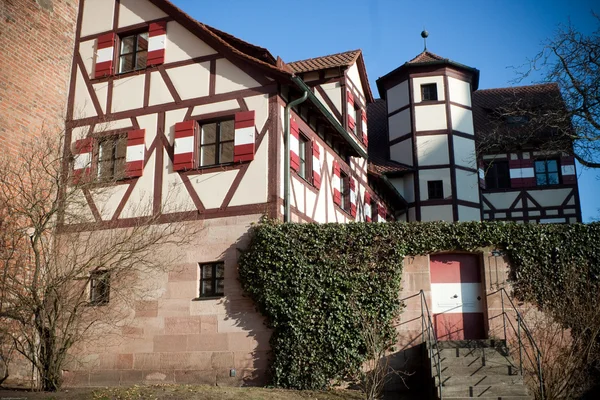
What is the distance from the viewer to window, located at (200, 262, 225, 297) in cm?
1264

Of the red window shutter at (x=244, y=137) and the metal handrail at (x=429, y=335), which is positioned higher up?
the red window shutter at (x=244, y=137)

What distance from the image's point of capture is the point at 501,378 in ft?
34.5

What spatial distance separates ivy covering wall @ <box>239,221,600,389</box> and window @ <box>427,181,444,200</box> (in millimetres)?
9817

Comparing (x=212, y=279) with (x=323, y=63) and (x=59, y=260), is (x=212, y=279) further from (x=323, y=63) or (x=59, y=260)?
(x=323, y=63)

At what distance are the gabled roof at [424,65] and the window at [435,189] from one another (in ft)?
13.8

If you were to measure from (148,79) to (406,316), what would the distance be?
7.55 m

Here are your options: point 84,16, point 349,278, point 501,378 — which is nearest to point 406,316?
point 349,278

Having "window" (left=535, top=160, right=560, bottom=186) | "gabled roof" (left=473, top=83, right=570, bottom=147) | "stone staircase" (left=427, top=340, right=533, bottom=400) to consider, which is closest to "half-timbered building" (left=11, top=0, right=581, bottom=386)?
"stone staircase" (left=427, top=340, right=533, bottom=400)

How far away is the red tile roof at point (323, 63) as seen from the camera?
17.3 metres

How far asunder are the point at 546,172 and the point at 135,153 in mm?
15899

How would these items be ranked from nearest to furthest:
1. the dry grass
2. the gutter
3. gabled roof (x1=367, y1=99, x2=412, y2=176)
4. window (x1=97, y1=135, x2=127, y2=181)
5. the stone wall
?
the dry grass, the stone wall, the gutter, window (x1=97, y1=135, x2=127, y2=181), gabled roof (x1=367, y1=99, x2=412, y2=176)

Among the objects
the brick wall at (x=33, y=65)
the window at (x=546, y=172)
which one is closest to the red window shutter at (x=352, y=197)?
the brick wall at (x=33, y=65)

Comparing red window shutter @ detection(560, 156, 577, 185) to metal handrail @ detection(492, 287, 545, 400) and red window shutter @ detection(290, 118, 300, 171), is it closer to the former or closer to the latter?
metal handrail @ detection(492, 287, 545, 400)

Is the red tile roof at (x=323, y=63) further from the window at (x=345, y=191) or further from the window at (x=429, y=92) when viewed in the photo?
the window at (x=429, y=92)
